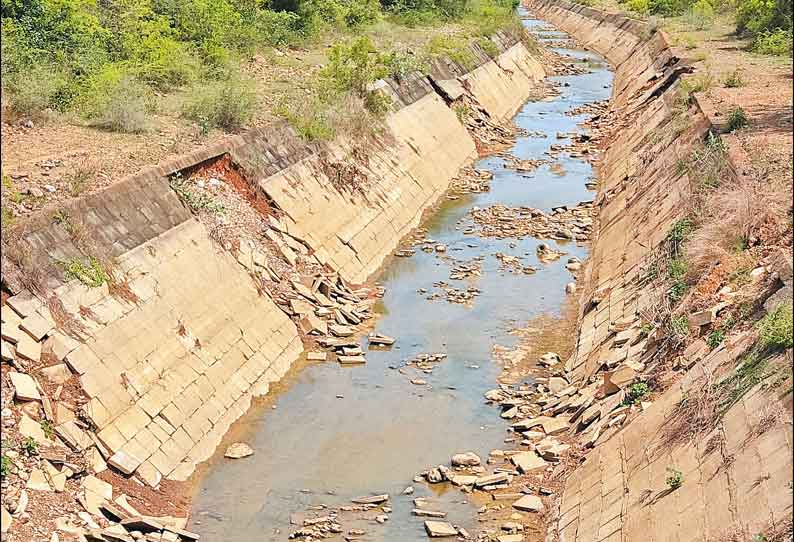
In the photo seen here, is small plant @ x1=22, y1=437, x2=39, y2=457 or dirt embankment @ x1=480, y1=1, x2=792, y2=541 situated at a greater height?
small plant @ x1=22, y1=437, x2=39, y2=457

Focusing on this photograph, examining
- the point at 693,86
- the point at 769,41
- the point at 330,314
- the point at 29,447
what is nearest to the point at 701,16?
the point at 769,41

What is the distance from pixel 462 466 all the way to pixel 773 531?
648cm

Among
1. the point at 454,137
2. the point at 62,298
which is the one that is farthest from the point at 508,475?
the point at 454,137

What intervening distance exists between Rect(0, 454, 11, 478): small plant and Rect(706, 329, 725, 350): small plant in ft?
31.8

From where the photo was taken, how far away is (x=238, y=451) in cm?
1512

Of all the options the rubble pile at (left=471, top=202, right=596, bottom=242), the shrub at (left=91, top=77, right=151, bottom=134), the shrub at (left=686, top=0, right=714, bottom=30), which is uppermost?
the shrub at (left=91, top=77, right=151, bottom=134)

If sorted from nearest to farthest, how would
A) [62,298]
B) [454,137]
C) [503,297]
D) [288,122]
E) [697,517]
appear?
[697,517] → [62,298] → [503,297] → [288,122] → [454,137]

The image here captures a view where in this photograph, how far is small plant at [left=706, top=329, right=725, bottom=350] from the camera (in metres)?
13.3

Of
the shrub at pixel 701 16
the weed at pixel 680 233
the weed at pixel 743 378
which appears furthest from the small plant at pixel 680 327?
the shrub at pixel 701 16

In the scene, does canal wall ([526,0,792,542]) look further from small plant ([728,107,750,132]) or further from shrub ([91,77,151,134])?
shrub ([91,77,151,134])

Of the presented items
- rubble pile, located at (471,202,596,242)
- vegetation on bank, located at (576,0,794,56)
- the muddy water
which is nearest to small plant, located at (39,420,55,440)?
the muddy water

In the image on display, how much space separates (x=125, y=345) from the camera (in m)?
14.9

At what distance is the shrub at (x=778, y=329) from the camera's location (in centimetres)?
1113

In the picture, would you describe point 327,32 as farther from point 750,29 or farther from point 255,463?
point 255,463
